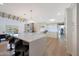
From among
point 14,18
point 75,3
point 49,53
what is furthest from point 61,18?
point 14,18

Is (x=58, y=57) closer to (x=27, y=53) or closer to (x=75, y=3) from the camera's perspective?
(x=27, y=53)

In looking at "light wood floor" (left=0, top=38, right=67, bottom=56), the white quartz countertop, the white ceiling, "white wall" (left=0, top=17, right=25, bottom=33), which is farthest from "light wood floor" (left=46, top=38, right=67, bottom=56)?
"white wall" (left=0, top=17, right=25, bottom=33)

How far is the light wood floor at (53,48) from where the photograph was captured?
1.64 m

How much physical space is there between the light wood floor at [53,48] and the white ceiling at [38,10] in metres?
0.41

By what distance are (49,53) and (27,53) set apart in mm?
369

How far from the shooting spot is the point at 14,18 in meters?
1.69

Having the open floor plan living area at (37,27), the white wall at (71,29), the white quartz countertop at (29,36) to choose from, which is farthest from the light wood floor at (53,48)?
the white quartz countertop at (29,36)

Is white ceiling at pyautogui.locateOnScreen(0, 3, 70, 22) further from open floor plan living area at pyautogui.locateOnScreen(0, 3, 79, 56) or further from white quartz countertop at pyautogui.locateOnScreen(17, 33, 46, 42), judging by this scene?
white quartz countertop at pyautogui.locateOnScreen(17, 33, 46, 42)

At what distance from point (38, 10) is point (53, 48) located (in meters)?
0.70

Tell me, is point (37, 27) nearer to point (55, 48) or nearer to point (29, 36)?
point (29, 36)

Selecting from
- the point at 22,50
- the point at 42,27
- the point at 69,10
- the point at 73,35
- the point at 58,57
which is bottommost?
the point at 58,57

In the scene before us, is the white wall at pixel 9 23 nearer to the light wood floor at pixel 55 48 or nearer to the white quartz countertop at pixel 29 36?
the white quartz countertop at pixel 29 36

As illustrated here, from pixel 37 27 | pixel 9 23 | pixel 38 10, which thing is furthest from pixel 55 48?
pixel 9 23

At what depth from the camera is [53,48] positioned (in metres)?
1.76
